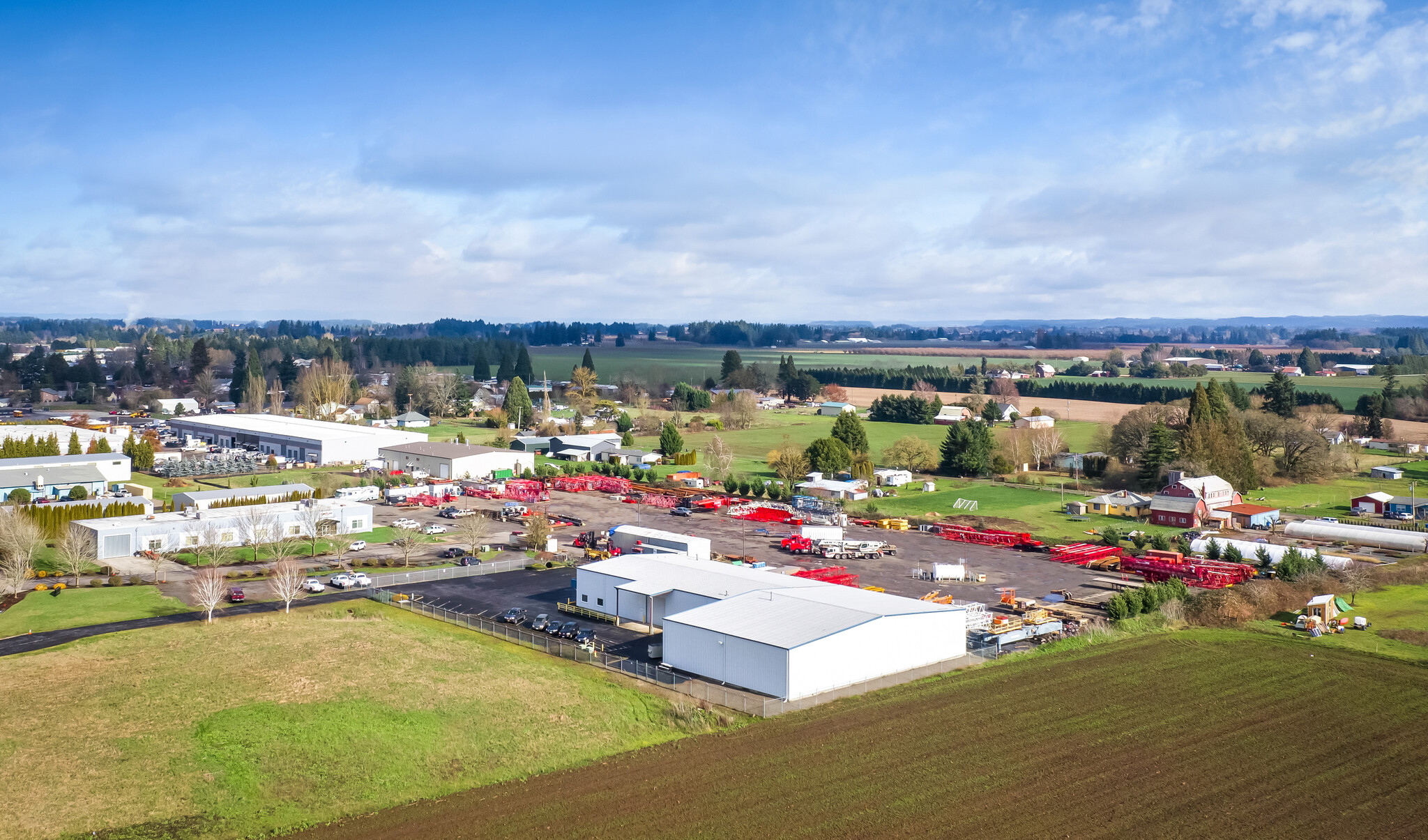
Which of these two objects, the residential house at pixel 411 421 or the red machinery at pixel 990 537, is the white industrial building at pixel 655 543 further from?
the residential house at pixel 411 421

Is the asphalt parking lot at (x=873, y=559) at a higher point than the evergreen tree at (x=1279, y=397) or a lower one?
lower

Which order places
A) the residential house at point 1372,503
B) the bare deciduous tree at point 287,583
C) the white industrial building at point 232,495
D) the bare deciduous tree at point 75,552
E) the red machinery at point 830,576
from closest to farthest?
the bare deciduous tree at point 287,583, the bare deciduous tree at point 75,552, the red machinery at point 830,576, the white industrial building at point 232,495, the residential house at point 1372,503

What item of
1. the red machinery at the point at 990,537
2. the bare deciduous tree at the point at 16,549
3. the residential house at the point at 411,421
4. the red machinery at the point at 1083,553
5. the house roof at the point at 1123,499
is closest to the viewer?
the bare deciduous tree at the point at 16,549

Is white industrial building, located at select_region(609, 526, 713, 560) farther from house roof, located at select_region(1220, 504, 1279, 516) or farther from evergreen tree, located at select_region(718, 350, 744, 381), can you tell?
evergreen tree, located at select_region(718, 350, 744, 381)

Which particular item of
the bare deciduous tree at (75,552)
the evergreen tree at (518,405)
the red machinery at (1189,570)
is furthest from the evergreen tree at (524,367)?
the red machinery at (1189,570)

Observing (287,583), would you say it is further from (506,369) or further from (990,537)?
(506,369)

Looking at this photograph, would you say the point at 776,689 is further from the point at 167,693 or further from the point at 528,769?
the point at 167,693

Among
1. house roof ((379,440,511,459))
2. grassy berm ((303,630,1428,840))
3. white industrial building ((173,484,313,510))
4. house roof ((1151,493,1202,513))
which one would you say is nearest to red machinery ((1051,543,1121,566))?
house roof ((1151,493,1202,513))
